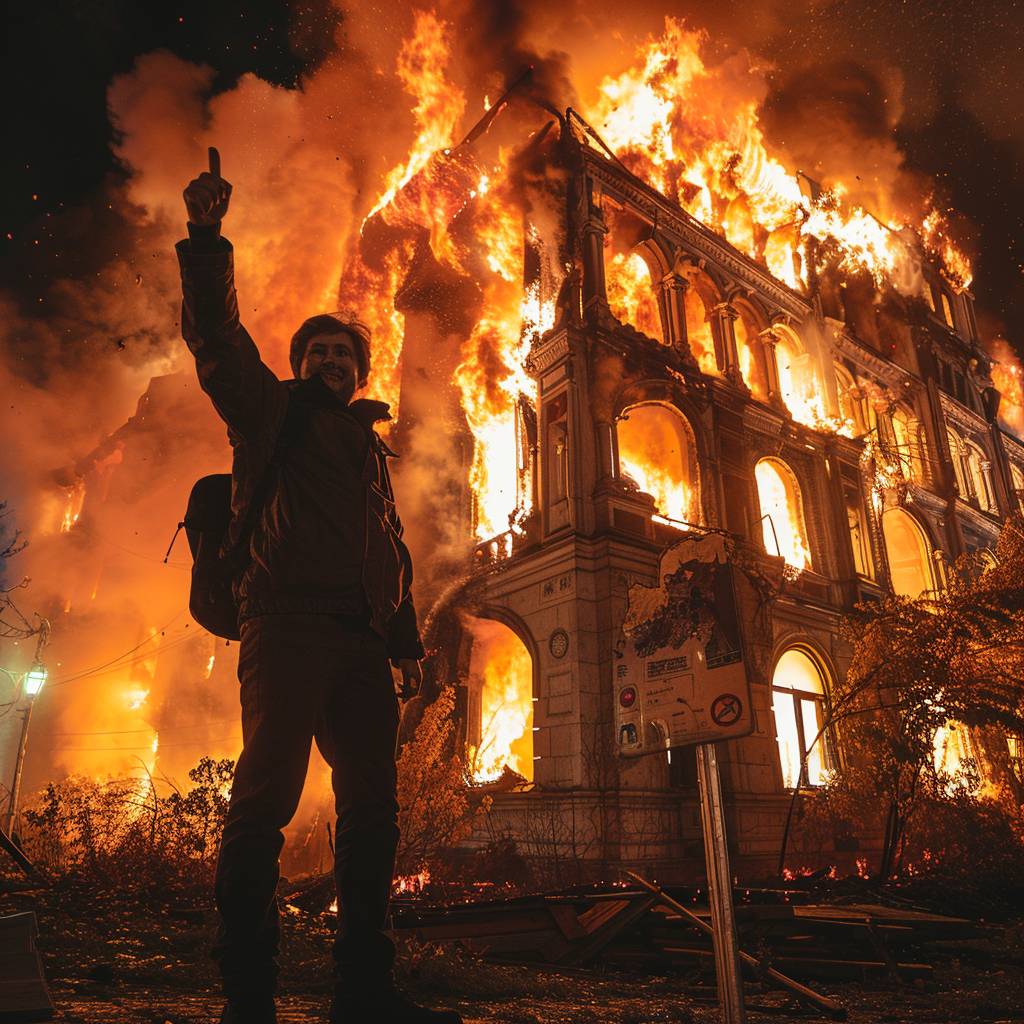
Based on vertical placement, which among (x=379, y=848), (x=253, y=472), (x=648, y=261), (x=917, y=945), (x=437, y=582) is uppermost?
(x=648, y=261)

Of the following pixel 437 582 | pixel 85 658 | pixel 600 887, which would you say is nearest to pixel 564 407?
pixel 437 582

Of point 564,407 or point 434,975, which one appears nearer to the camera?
point 434,975

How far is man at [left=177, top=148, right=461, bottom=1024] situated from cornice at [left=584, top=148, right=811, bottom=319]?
1689 cm

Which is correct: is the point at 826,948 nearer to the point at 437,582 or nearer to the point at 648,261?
the point at 437,582

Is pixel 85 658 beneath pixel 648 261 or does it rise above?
beneath

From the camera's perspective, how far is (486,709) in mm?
16703

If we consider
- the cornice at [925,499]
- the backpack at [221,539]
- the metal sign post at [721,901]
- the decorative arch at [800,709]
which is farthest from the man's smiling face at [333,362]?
the cornice at [925,499]

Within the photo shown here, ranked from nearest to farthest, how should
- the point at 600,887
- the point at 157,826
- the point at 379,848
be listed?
the point at 379,848 → the point at 600,887 → the point at 157,826

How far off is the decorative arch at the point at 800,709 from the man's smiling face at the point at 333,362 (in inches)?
552

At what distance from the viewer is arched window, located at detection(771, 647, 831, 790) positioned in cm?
1539

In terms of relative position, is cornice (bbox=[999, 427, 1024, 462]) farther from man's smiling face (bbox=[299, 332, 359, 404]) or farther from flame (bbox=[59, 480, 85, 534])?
flame (bbox=[59, 480, 85, 534])

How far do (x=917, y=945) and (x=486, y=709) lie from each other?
11587 mm

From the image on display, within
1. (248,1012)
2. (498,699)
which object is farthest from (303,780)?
(498,699)

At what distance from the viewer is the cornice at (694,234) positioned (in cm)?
1788
